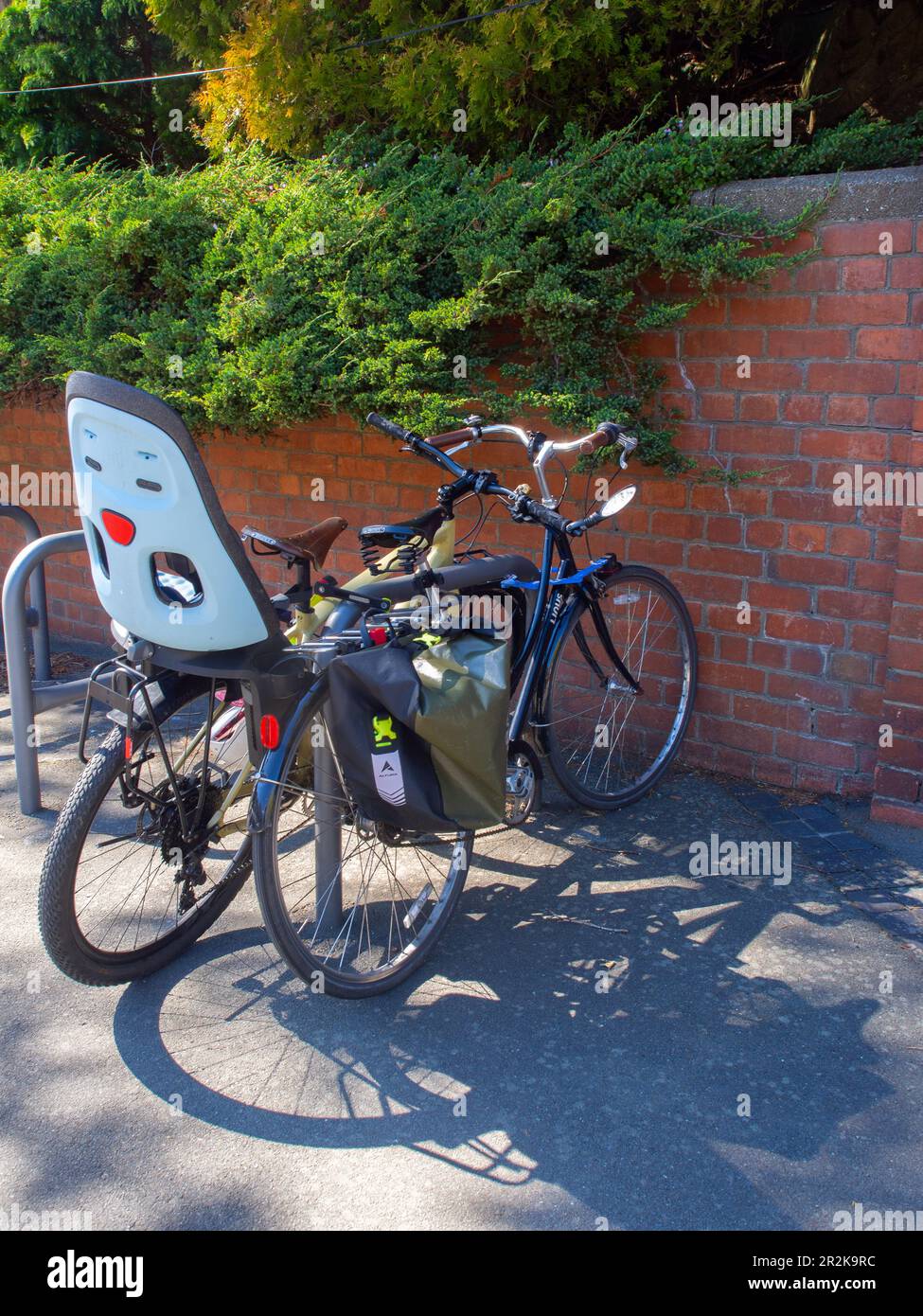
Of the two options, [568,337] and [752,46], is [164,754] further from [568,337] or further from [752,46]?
[752,46]

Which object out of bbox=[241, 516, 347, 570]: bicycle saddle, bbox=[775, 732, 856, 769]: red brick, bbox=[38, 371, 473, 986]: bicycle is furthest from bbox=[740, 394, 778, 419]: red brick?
bbox=[241, 516, 347, 570]: bicycle saddle

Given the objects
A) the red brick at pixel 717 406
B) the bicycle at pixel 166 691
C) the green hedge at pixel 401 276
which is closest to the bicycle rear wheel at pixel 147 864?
the bicycle at pixel 166 691

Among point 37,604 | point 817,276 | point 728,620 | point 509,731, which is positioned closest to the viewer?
point 509,731

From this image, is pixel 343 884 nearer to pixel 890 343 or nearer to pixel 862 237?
pixel 890 343

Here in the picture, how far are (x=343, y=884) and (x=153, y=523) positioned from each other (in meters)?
1.30

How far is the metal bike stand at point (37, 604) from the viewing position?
4.71 meters

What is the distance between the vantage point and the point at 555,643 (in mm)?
3711

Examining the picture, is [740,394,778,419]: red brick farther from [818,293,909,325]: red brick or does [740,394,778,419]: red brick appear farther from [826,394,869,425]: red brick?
[818,293,909,325]: red brick

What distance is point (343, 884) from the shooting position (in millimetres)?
3363

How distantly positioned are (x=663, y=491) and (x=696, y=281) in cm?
78

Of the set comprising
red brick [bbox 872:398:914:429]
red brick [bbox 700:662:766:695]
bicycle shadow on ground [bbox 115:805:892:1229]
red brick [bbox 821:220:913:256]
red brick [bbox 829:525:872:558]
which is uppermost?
red brick [bbox 821:220:913:256]

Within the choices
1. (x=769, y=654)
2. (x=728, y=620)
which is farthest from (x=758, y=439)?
(x=769, y=654)

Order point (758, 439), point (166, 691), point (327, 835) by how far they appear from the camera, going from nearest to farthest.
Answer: point (166, 691) → point (327, 835) → point (758, 439)

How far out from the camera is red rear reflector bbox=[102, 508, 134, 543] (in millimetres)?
2641
